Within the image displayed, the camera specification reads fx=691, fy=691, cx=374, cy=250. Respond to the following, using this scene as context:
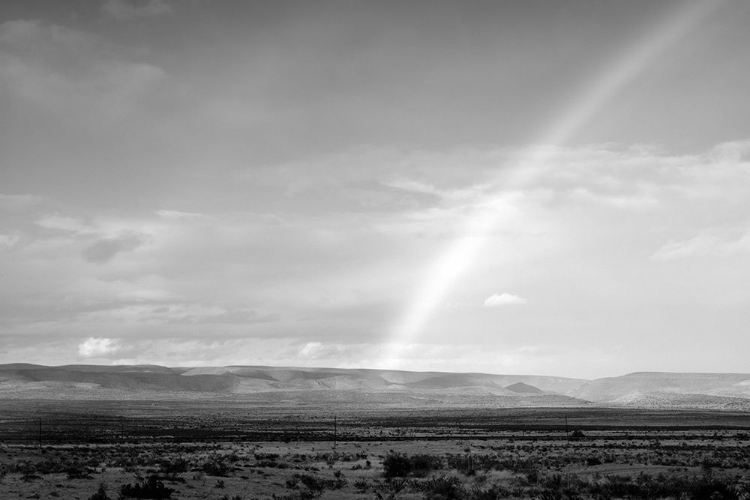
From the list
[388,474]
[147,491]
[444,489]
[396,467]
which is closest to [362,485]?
[388,474]

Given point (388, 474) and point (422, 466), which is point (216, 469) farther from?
point (422, 466)

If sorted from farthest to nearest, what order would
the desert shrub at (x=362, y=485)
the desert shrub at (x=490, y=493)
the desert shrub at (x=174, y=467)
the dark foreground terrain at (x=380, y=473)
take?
the desert shrub at (x=174, y=467) → the desert shrub at (x=362, y=485) → the dark foreground terrain at (x=380, y=473) → the desert shrub at (x=490, y=493)

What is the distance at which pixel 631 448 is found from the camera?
157 ft

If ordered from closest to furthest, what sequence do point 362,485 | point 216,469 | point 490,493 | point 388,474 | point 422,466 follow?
1. point 490,493
2. point 362,485
3. point 216,469
4. point 388,474
5. point 422,466

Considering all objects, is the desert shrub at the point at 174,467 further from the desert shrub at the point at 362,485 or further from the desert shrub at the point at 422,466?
the desert shrub at the point at 422,466

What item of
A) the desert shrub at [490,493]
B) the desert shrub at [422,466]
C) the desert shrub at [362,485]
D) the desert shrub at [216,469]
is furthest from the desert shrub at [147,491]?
the desert shrub at [422,466]

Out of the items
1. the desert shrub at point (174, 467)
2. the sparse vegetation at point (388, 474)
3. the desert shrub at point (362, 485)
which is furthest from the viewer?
the desert shrub at point (174, 467)

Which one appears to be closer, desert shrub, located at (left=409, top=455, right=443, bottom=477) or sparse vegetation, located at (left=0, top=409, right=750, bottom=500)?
sparse vegetation, located at (left=0, top=409, right=750, bottom=500)

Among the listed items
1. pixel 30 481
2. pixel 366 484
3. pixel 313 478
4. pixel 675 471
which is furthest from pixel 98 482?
pixel 675 471

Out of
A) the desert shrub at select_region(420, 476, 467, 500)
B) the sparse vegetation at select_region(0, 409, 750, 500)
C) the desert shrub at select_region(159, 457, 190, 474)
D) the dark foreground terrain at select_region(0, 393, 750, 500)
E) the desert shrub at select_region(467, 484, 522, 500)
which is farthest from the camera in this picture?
the desert shrub at select_region(159, 457, 190, 474)

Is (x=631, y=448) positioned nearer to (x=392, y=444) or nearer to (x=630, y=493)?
(x=392, y=444)

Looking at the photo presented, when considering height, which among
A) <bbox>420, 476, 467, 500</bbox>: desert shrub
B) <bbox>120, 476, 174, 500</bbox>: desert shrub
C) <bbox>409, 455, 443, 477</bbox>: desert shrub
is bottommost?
<bbox>409, 455, 443, 477</bbox>: desert shrub

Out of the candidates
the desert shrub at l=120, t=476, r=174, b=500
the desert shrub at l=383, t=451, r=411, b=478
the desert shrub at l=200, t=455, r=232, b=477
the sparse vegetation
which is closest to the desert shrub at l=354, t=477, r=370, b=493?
the sparse vegetation

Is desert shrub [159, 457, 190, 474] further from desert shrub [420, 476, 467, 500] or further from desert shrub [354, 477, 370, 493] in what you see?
desert shrub [420, 476, 467, 500]
